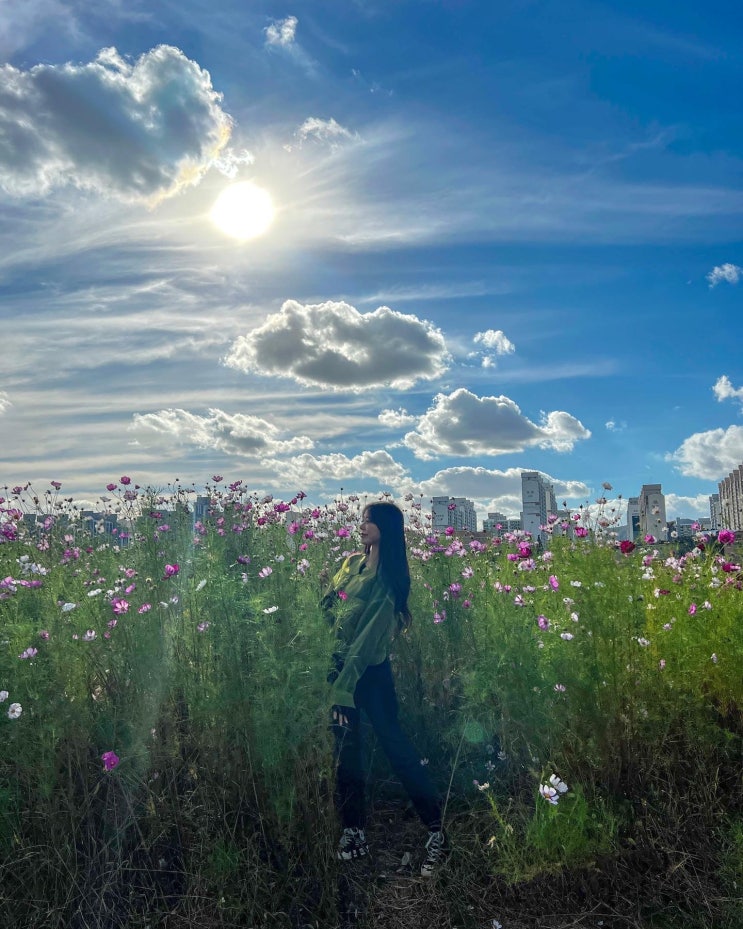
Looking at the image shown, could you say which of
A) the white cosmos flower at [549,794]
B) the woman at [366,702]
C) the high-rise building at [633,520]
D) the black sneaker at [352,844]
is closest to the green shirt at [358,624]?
the woman at [366,702]

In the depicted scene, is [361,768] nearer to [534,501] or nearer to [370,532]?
[370,532]

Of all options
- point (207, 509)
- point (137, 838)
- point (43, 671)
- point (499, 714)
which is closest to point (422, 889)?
point (499, 714)

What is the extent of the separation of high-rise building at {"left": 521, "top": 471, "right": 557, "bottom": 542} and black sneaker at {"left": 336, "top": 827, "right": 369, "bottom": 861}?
11.3 feet

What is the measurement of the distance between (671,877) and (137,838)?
2.84m

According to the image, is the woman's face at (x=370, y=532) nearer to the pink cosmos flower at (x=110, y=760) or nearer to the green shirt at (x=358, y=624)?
the green shirt at (x=358, y=624)

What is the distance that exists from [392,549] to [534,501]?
22.1ft

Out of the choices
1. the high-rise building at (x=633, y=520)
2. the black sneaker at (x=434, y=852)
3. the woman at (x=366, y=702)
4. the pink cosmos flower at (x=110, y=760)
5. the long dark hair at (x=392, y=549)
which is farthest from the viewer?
the high-rise building at (x=633, y=520)

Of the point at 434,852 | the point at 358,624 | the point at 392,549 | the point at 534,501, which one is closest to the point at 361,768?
the point at 434,852

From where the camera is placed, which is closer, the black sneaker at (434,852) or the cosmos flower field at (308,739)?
the cosmos flower field at (308,739)

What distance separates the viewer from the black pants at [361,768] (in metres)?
4.37

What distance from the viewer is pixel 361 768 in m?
4.50

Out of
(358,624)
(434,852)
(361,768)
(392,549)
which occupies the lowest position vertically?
(434,852)

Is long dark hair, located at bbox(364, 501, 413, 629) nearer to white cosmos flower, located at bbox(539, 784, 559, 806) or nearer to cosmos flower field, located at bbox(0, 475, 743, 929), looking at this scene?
cosmos flower field, located at bbox(0, 475, 743, 929)

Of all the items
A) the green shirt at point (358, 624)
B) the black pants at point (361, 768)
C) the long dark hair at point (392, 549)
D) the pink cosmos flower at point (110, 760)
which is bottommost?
the black pants at point (361, 768)
